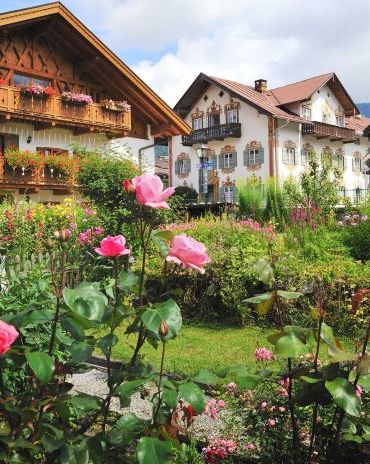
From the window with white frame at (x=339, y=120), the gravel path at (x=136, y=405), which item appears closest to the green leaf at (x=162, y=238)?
the gravel path at (x=136, y=405)

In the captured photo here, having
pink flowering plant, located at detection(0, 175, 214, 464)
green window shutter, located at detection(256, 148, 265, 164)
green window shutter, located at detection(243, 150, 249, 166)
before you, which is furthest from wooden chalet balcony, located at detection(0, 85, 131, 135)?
pink flowering plant, located at detection(0, 175, 214, 464)

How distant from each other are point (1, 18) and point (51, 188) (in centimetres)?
529

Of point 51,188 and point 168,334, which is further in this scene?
point 51,188

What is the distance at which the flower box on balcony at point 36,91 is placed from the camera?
1723 centimetres

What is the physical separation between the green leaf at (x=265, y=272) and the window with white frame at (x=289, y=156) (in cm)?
3209

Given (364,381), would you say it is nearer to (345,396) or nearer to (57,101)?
(345,396)

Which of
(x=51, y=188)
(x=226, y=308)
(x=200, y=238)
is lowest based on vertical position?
(x=226, y=308)

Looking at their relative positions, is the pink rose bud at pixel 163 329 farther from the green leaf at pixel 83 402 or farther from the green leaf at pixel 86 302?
the green leaf at pixel 83 402

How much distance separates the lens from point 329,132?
35.8 meters

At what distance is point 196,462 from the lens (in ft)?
7.95

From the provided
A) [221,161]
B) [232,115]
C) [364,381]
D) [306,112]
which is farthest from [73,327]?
[306,112]

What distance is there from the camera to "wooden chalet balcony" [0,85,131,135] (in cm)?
1686

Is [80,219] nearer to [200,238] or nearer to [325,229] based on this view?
[200,238]

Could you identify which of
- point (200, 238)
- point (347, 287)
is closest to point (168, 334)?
point (347, 287)
